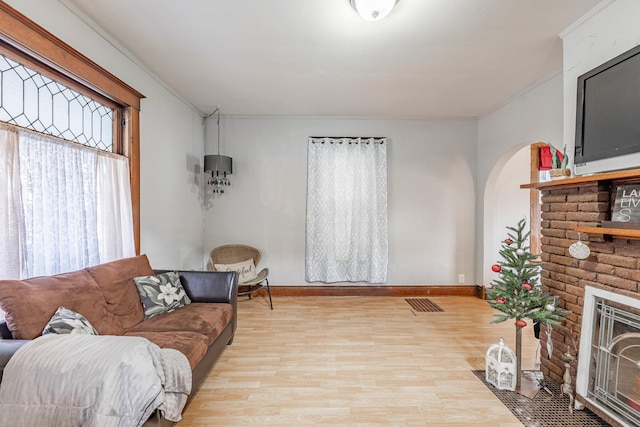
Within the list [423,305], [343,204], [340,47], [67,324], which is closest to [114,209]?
[67,324]

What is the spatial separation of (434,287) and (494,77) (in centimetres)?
289

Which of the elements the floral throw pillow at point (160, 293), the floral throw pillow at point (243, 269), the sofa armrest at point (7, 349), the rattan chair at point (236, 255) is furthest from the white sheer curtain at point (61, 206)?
the rattan chair at point (236, 255)

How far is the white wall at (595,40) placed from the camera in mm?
1728

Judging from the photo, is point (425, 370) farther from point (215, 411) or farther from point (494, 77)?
point (494, 77)

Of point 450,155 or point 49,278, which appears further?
point 450,155

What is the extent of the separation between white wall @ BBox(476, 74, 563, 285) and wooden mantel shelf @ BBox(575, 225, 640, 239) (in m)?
1.58

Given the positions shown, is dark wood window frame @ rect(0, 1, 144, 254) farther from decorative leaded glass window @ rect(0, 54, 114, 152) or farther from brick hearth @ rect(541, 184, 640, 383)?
brick hearth @ rect(541, 184, 640, 383)

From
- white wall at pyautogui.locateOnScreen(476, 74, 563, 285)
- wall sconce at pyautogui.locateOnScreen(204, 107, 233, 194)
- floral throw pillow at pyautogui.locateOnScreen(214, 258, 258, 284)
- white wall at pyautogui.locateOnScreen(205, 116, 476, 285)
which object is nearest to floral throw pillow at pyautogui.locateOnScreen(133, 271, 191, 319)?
floral throw pillow at pyautogui.locateOnScreen(214, 258, 258, 284)

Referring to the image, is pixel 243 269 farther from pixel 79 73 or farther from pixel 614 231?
pixel 614 231

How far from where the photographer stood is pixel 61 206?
1923 mm

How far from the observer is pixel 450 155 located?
14.2 feet

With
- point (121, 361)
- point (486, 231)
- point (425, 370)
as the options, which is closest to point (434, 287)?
point (486, 231)

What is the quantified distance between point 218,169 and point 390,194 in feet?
8.28

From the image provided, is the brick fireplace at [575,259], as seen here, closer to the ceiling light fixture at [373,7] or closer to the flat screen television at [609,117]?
the flat screen television at [609,117]
